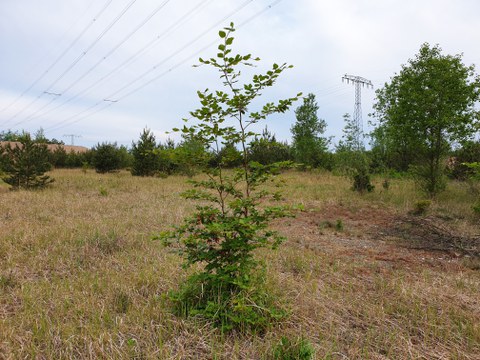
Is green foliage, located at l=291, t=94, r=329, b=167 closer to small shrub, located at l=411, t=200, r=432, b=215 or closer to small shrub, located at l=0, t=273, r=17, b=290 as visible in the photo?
small shrub, located at l=411, t=200, r=432, b=215

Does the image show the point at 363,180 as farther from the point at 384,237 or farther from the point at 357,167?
the point at 384,237

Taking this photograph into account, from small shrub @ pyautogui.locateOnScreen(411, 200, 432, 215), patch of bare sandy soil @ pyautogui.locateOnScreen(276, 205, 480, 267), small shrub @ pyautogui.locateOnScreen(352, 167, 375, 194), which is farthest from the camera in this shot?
small shrub @ pyautogui.locateOnScreen(352, 167, 375, 194)

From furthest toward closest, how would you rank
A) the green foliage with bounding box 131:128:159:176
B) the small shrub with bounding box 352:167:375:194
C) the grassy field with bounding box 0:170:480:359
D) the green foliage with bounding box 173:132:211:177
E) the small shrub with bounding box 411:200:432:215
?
the green foliage with bounding box 131:128:159:176 < the small shrub with bounding box 352:167:375:194 < the small shrub with bounding box 411:200:432:215 < the green foliage with bounding box 173:132:211:177 < the grassy field with bounding box 0:170:480:359

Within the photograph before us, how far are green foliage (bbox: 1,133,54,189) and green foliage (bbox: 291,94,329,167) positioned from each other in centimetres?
1683

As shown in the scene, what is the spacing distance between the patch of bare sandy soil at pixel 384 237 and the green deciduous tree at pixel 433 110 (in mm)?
3138

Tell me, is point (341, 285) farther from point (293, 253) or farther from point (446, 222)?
point (446, 222)

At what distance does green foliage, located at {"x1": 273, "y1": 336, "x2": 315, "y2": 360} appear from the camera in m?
2.11

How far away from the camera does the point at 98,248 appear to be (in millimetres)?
4664

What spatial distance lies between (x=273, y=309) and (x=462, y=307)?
1963 millimetres

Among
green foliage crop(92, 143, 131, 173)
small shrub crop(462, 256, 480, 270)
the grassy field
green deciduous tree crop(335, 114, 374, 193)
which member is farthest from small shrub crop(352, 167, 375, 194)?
green foliage crop(92, 143, 131, 173)

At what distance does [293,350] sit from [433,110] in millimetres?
10202

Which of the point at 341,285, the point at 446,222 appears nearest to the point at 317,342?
the point at 341,285

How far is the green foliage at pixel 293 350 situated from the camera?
211cm

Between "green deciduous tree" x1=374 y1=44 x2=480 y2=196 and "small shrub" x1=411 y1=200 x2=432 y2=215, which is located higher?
"green deciduous tree" x1=374 y1=44 x2=480 y2=196
